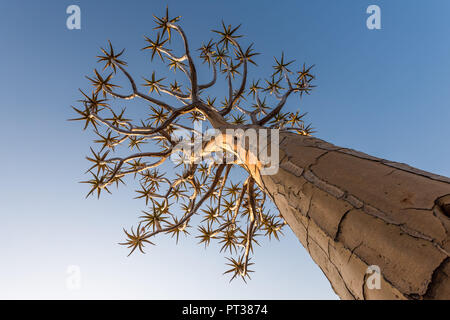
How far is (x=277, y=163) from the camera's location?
157 centimetres

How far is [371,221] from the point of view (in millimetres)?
821

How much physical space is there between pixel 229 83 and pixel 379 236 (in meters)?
4.19

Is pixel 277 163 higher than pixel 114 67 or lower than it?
lower

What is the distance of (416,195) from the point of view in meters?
0.81

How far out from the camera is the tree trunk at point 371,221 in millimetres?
641

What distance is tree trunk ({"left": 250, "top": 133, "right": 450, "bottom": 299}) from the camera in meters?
0.64
